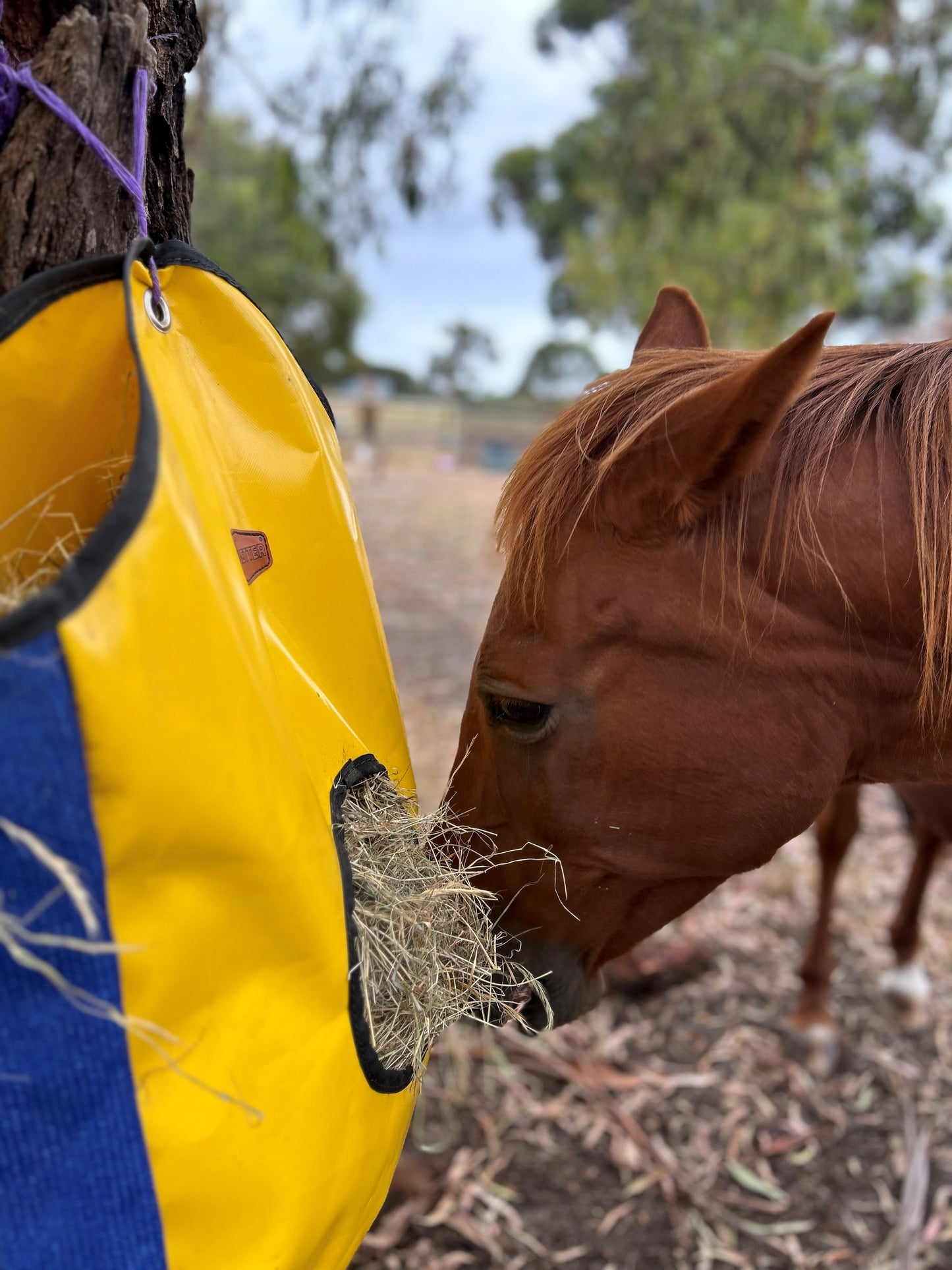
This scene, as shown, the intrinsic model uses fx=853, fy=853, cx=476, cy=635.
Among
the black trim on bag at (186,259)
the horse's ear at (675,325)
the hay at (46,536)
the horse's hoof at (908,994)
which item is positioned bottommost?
the horse's hoof at (908,994)

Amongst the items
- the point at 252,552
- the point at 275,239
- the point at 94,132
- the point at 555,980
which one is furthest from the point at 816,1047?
the point at 275,239

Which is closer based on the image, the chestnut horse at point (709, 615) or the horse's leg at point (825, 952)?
the chestnut horse at point (709, 615)

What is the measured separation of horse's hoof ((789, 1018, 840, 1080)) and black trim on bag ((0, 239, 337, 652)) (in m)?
2.80

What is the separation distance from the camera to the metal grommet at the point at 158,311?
0.87 metres

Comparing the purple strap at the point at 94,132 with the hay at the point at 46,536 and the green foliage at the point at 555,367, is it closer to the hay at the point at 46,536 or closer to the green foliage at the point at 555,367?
the hay at the point at 46,536

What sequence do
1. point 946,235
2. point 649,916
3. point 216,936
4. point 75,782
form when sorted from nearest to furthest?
point 75,782 → point 216,936 → point 649,916 → point 946,235

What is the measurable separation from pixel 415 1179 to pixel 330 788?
63.0 inches

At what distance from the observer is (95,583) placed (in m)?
0.62

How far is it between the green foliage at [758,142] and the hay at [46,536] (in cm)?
719

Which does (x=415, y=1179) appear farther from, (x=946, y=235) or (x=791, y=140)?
(x=946, y=235)

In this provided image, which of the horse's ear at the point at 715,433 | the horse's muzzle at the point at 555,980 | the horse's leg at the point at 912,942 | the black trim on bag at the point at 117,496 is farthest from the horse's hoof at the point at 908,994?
the black trim on bag at the point at 117,496

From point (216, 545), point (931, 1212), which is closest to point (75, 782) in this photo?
point (216, 545)

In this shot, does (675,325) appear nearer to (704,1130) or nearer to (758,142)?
(704,1130)

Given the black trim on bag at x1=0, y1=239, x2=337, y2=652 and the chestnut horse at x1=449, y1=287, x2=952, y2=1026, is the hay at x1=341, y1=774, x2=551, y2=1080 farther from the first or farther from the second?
the black trim on bag at x1=0, y1=239, x2=337, y2=652
